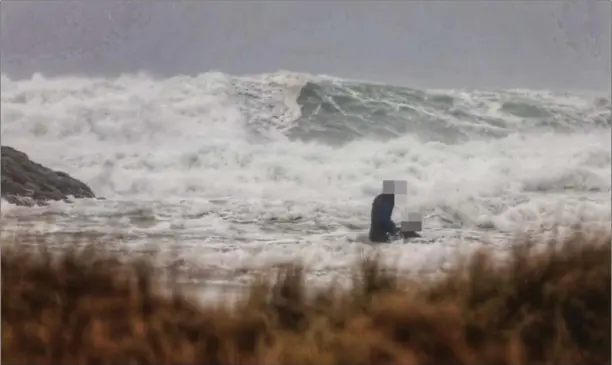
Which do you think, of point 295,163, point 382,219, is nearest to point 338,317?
point 382,219

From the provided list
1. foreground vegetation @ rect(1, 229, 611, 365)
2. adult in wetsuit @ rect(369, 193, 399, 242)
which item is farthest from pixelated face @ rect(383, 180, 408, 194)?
foreground vegetation @ rect(1, 229, 611, 365)

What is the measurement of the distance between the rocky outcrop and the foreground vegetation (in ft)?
0.54

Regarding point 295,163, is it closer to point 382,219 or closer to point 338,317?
point 382,219

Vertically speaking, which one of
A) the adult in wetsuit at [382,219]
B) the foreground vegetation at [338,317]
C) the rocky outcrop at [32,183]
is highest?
the rocky outcrop at [32,183]

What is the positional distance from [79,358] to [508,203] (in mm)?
851

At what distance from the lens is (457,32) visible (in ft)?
4.51

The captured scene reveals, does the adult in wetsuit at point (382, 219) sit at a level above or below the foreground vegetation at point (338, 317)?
above

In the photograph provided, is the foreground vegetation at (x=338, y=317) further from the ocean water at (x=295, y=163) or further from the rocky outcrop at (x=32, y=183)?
the rocky outcrop at (x=32, y=183)

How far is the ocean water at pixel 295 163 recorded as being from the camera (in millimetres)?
1271

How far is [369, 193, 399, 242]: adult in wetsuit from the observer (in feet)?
4.14

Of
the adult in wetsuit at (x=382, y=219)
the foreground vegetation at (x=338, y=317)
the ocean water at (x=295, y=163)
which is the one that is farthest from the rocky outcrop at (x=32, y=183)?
the adult in wetsuit at (x=382, y=219)

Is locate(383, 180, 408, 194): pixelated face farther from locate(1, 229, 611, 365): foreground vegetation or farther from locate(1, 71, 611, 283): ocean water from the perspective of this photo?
locate(1, 229, 611, 365): foreground vegetation

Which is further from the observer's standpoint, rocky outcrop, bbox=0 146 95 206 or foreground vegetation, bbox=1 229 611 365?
rocky outcrop, bbox=0 146 95 206

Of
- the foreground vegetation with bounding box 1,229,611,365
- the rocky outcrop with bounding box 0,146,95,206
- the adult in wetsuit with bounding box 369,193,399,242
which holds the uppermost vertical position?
the rocky outcrop with bounding box 0,146,95,206
